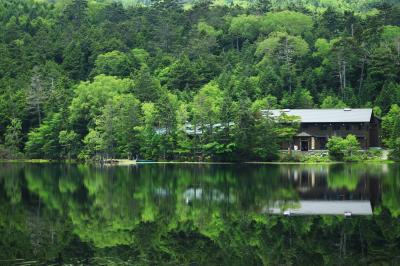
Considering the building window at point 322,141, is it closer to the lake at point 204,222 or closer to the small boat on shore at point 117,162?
the small boat on shore at point 117,162

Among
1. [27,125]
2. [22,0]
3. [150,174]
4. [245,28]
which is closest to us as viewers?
[150,174]

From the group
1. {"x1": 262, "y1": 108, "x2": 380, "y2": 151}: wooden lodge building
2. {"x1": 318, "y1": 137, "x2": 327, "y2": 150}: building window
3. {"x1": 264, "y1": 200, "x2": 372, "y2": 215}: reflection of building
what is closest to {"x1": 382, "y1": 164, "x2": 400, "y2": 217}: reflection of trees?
{"x1": 264, "y1": 200, "x2": 372, "y2": 215}: reflection of building

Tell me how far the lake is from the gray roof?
27790 millimetres

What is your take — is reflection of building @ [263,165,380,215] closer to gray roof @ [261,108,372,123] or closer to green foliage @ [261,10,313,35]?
gray roof @ [261,108,372,123]

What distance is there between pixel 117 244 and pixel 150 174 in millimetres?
26441

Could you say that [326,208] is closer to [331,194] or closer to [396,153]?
[331,194]

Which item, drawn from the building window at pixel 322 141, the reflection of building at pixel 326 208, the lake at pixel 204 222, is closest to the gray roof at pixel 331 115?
the building window at pixel 322 141

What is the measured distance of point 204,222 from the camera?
2419 centimetres

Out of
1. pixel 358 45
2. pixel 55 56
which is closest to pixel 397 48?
pixel 358 45

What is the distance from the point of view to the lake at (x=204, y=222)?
18.5 metres

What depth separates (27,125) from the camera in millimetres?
80562

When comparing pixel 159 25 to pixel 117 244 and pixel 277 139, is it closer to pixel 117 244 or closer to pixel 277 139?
pixel 277 139

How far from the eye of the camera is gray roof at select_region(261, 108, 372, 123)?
220ft

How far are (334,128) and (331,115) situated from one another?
140cm
